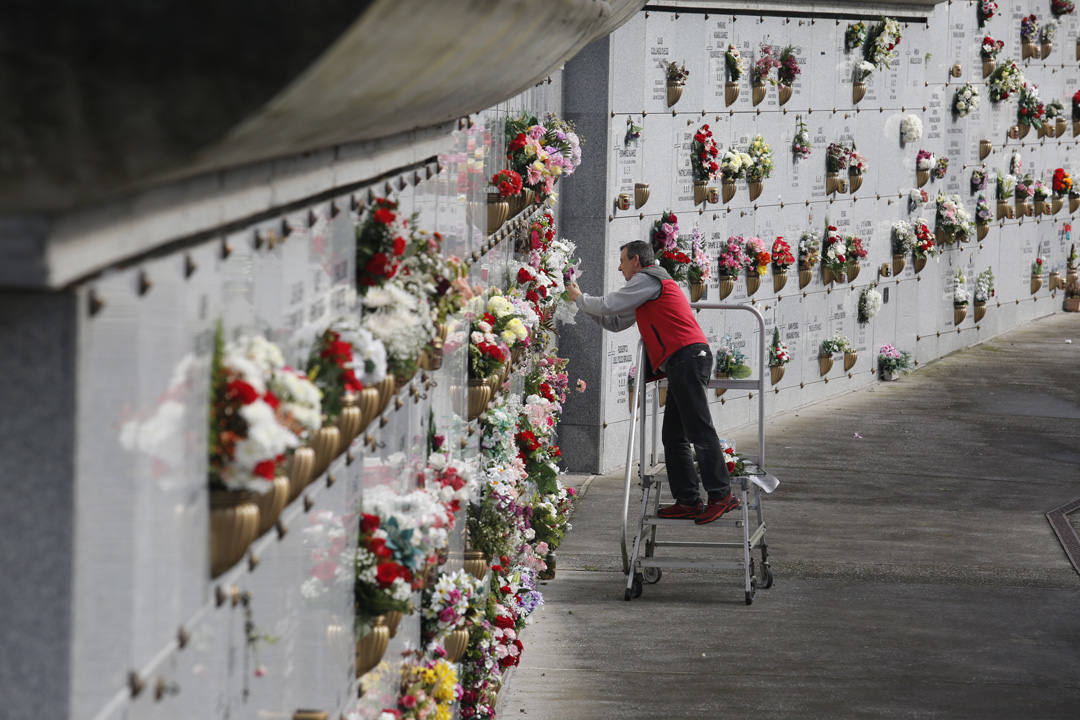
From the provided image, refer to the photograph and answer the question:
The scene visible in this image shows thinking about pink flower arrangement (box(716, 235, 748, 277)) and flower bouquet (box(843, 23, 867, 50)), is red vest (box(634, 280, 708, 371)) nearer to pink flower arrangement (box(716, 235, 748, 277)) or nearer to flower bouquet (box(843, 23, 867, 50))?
pink flower arrangement (box(716, 235, 748, 277))

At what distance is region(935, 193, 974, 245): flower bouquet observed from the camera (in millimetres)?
14953

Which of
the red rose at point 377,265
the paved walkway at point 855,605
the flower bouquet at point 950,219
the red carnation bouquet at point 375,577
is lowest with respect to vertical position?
the paved walkway at point 855,605

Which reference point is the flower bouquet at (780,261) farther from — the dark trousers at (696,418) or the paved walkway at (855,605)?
the dark trousers at (696,418)

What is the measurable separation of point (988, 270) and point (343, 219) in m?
14.3

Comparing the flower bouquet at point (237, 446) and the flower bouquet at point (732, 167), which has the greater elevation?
the flower bouquet at point (732, 167)

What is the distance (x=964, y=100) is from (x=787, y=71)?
362 cm

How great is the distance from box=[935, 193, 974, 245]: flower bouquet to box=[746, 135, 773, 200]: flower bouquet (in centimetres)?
356

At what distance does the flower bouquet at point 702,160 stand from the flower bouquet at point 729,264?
525 millimetres

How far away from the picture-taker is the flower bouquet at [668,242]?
11008mm

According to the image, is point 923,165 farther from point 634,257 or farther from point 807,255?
point 634,257

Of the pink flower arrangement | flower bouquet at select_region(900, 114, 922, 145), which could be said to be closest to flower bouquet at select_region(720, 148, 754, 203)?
the pink flower arrangement

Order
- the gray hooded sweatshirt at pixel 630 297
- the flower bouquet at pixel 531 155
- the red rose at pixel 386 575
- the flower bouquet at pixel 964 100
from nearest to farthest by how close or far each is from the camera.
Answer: the red rose at pixel 386 575 < the flower bouquet at pixel 531 155 < the gray hooded sweatshirt at pixel 630 297 < the flower bouquet at pixel 964 100

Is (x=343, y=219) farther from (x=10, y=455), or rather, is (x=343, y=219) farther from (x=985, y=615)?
(x=985, y=615)

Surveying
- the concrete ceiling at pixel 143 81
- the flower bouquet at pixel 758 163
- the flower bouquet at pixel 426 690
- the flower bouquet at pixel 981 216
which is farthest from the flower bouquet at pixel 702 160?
the concrete ceiling at pixel 143 81
